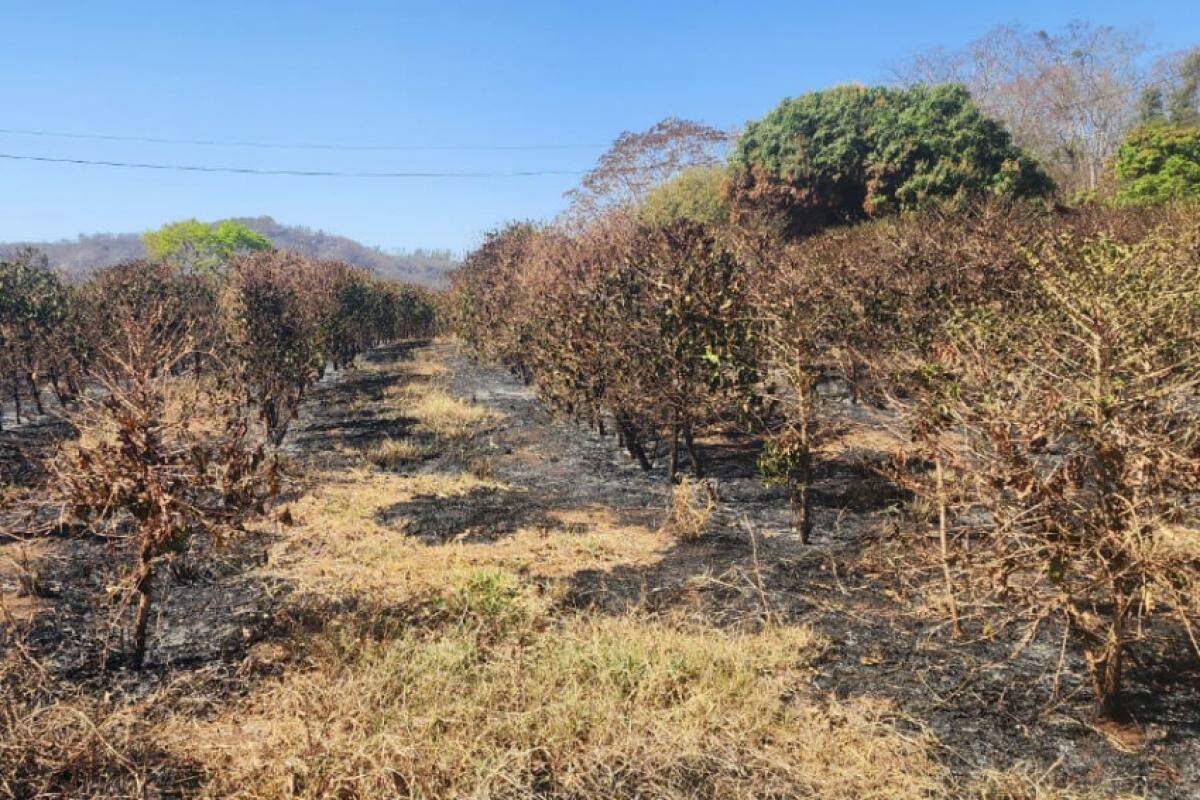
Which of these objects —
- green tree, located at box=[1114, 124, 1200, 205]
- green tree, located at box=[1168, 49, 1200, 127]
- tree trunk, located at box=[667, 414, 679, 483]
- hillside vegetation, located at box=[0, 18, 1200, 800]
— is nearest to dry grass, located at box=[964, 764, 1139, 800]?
hillside vegetation, located at box=[0, 18, 1200, 800]

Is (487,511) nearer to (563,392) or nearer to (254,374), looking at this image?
(563,392)

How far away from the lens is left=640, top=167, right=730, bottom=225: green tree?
3522 centimetres

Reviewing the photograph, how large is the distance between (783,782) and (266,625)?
5.48 meters

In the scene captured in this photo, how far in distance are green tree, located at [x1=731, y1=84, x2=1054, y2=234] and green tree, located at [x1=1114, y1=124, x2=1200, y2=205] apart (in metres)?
3.78

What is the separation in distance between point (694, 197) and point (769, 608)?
106 feet

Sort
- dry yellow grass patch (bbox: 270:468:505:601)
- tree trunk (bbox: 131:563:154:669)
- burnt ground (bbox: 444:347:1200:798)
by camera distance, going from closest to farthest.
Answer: burnt ground (bbox: 444:347:1200:798) → tree trunk (bbox: 131:563:154:669) → dry yellow grass patch (bbox: 270:468:505:601)

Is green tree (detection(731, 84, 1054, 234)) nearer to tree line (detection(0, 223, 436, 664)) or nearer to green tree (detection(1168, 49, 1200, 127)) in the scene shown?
tree line (detection(0, 223, 436, 664))

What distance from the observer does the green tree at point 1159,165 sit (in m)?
27.9

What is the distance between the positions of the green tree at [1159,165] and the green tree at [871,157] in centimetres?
378

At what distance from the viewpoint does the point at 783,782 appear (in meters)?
4.89

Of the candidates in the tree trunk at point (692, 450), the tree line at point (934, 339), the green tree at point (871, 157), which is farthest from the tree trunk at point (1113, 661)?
the green tree at point (871, 157)

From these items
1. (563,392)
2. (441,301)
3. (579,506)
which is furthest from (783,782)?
(441,301)

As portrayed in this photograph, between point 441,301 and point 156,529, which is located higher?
point 441,301

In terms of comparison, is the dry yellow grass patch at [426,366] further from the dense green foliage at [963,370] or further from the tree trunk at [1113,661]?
the tree trunk at [1113,661]
